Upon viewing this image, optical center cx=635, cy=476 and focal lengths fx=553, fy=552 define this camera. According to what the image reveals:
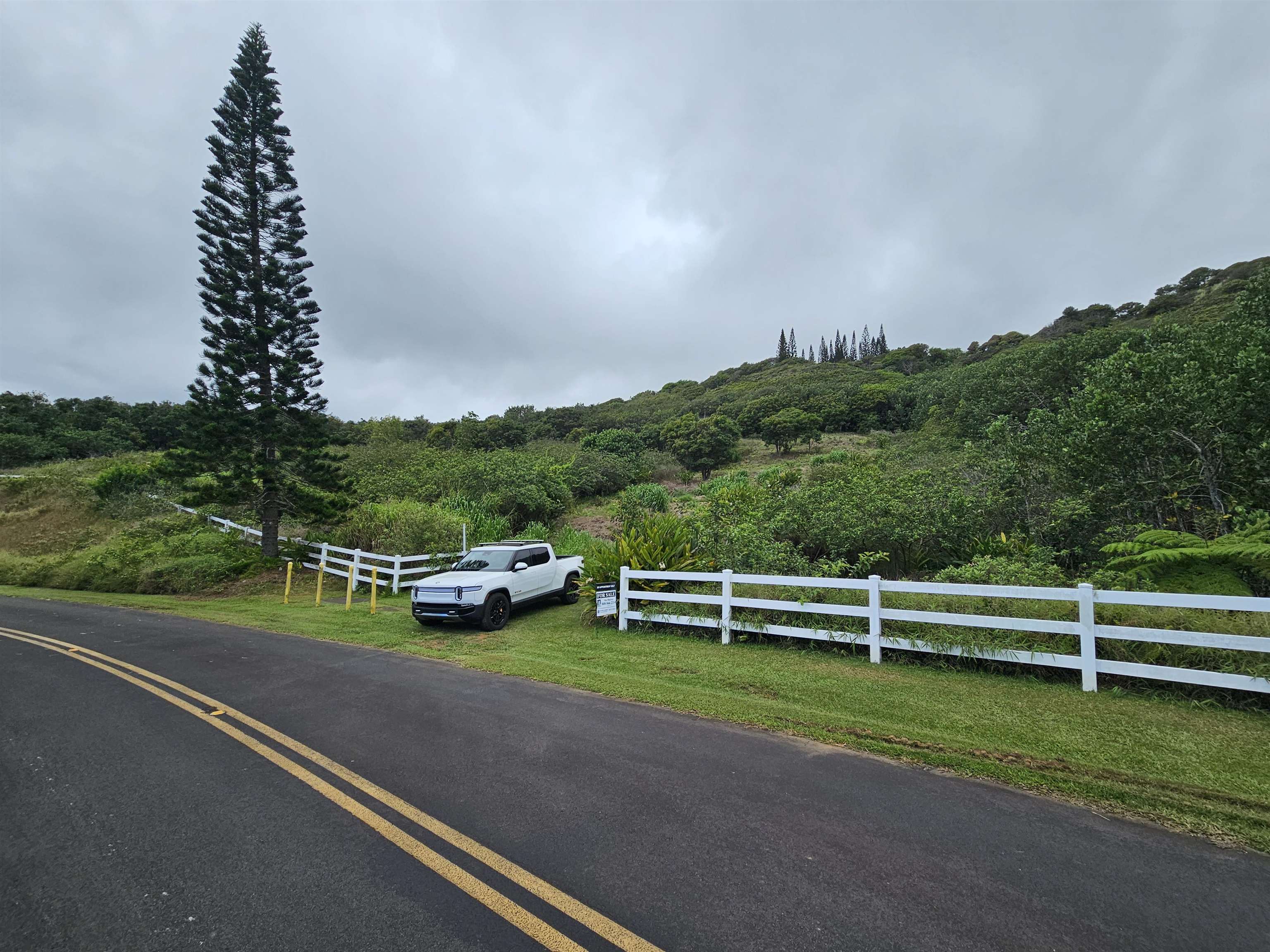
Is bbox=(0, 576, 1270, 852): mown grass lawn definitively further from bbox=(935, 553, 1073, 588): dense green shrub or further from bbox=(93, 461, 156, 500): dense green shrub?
bbox=(93, 461, 156, 500): dense green shrub

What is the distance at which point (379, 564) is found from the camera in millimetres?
17203

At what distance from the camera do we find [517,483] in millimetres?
24391

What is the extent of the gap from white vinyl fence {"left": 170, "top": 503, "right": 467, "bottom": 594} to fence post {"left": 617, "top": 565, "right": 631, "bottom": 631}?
6.26 meters

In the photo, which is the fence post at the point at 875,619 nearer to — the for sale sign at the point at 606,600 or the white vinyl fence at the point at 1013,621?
the white vinyl fence at the point at 1013,621

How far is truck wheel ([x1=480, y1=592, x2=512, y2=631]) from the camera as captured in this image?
10.9 meters

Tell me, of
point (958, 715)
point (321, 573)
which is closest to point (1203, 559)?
point (958, 715)

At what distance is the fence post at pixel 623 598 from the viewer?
10.2m

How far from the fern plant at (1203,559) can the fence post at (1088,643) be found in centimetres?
195

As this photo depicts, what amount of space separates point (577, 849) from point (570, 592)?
1043 centimetres

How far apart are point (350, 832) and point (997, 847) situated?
4.07m

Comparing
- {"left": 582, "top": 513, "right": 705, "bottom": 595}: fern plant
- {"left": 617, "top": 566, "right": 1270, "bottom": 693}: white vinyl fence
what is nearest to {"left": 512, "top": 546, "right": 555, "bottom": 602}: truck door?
{"left": 582, "top": 513, "right": 705, "bottom": 595}: fern plant

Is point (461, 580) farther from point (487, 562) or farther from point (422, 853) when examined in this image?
point (422, 853)

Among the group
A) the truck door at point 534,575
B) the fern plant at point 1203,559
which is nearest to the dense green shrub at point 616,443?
the truck door at point 534,575

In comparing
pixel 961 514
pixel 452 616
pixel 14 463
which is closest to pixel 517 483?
pixel 452 616
